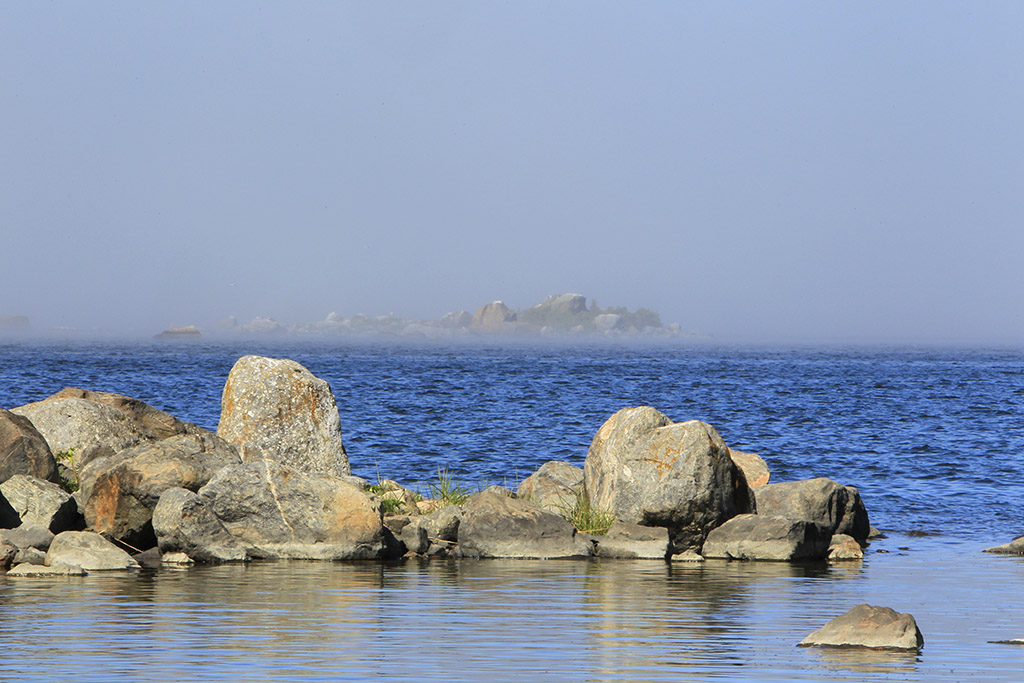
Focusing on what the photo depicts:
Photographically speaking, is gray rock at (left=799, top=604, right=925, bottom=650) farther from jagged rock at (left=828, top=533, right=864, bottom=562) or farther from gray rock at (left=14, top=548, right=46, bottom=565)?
gray rock at (left=14, top=548, right=46, bottom=565)

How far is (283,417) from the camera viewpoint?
21625mm

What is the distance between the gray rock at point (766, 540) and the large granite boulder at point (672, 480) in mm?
348

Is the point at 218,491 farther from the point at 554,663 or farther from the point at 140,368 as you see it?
the point at 140,368

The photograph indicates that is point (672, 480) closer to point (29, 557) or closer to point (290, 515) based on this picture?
point (290, 515)

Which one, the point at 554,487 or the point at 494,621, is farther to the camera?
the point at 554,487

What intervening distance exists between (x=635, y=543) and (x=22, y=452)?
371 inches

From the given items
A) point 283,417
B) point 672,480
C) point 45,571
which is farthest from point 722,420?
point 45,571

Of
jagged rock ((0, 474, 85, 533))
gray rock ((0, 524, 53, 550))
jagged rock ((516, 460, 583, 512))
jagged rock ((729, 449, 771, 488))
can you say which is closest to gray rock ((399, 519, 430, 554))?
jagged rock ((516, 460, 583, 512))

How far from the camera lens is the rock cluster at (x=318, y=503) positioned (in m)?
17.4

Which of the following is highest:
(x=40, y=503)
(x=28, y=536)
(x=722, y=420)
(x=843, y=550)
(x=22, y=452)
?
(x=22, y=452)

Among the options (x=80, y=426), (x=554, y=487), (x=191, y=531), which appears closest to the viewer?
(x=191, y=531)

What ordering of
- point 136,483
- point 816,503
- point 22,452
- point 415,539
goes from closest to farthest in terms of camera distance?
point 136,483 → point 415,539 → point 22,452 → point 816,503

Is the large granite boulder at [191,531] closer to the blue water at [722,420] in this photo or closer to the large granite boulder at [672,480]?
the large granite boulder at [672,480]

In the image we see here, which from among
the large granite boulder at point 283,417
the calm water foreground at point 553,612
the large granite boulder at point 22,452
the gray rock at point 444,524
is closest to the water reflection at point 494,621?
the calm water foreground at point 553,612
